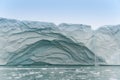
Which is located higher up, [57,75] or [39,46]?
[39,46]

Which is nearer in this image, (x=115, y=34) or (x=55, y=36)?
(x=55, y=36)

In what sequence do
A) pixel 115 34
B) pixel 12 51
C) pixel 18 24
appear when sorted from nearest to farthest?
pixel 12 51 < pixel 18 24 < pixel 115 34

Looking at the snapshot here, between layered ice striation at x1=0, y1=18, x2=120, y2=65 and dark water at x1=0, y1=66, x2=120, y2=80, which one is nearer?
dark water at x1=0, y1=66, x2=120, y2=80

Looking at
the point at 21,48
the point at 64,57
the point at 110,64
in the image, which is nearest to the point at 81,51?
the point at 64,57

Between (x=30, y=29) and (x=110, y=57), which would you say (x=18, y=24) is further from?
(x=110, y=57)

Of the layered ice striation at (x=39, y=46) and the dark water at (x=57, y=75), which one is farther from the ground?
the layered ice striation at (x=39, y=46)

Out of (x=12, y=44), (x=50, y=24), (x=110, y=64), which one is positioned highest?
(x=50, y=24)

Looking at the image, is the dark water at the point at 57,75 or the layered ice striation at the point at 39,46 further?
the layered ice striation at the point at 39,46

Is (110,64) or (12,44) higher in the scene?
(12,44)

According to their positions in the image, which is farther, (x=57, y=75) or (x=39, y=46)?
(x=39, y=46)

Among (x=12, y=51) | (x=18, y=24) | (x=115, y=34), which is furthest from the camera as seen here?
(x=115, y=34)

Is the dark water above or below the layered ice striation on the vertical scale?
below
